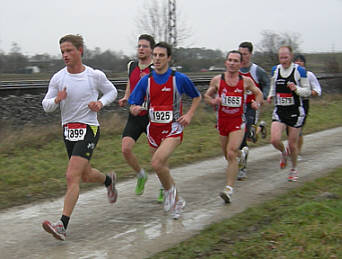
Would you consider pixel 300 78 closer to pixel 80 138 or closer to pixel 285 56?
pixel 285 56

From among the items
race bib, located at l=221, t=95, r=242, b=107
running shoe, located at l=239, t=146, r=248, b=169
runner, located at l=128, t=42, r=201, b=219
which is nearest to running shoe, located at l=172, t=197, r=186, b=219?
runner, located at l=128, t=42, r=201, b=219

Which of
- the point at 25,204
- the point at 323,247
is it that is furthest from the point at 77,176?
the point at 323,247

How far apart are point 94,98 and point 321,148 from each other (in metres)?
7.50

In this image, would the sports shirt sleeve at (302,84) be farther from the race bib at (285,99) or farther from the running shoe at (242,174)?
the running shoe at (242,174)

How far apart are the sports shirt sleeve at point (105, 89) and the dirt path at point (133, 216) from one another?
1422 mm

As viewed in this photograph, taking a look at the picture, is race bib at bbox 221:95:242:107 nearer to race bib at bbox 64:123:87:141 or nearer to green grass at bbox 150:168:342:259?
green grass at bbox 150:168:342:259

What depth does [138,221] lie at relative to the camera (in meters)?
5.60

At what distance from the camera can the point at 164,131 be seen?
226 inches

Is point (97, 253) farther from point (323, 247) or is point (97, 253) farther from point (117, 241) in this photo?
point (323, 247)

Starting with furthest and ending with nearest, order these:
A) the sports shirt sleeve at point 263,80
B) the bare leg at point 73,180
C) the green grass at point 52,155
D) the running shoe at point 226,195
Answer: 1. the sports shirt sleeve at point 263,80
2. the green grass at point 52,155
3. the running shoe at point 226,195
4. the bare leg at point 73,180

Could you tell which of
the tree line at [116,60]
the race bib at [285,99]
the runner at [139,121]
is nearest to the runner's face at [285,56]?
the race bib at [285,99]

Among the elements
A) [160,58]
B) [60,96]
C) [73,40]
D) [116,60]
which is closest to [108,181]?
[60,96]

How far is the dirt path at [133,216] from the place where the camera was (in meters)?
4.68

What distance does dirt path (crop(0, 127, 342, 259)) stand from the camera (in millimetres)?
4684
